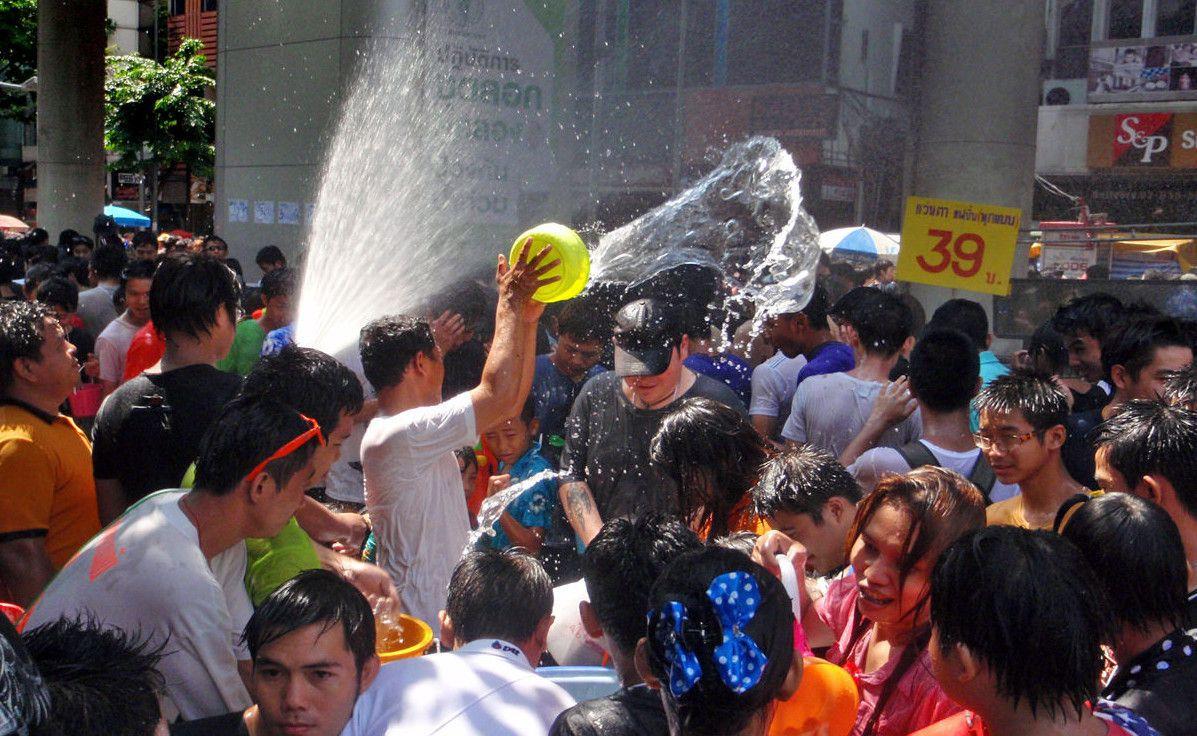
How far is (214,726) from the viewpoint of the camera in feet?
7.92

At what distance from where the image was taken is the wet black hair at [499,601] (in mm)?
2666

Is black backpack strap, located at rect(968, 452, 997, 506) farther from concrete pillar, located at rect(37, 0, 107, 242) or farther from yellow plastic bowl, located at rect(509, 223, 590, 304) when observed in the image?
concrete pillar, located at rect(37, 0, 107, 242)

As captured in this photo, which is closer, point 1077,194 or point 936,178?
point 936,178

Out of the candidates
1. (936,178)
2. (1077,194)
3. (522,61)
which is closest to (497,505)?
(522,61)

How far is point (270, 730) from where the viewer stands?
234cm

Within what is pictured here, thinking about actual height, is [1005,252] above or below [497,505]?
above

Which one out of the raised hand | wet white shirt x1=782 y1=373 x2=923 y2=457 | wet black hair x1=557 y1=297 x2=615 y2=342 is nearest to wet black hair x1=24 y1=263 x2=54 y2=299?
wet black hair x1=557 y1=297 x2=615 y2=342

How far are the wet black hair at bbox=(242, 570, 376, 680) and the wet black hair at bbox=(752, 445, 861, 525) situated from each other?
116cm

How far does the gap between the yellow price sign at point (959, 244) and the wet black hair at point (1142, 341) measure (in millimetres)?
1587

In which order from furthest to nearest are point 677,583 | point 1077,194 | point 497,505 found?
1. point 1077,194
2. point 497,505
3. point 677,583

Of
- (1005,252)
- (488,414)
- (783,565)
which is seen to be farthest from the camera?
(1005,252)

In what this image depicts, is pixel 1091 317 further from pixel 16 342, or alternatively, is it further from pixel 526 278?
pixel 16 342

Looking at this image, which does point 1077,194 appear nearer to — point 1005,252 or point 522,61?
point 522,61

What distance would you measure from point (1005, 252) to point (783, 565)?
4073 millimetres
